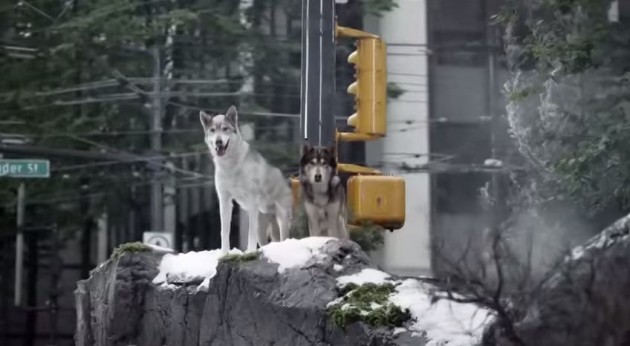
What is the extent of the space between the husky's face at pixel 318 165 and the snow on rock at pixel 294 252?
0.56 metres

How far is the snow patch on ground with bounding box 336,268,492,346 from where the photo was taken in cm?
853

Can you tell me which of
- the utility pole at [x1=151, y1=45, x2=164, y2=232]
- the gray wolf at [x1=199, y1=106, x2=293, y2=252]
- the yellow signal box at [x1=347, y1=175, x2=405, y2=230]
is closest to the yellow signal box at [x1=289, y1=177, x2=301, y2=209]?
the gray wolf at [x1=199, y1=106, x2=293, y2=252]

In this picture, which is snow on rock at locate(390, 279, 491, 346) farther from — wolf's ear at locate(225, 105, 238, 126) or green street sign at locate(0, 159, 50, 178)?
green street sign at locate(0, 159, 50, 178)

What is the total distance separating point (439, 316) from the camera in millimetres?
9000

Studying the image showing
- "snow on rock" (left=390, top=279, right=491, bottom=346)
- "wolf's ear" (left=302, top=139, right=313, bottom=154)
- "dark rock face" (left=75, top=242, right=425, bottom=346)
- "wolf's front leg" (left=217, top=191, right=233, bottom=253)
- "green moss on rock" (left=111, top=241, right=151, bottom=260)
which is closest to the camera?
"snow on rock" (left=390, top=279, right=491, bottom=346)

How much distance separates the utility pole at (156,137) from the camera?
2480 cm

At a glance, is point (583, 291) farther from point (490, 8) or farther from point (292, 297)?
point (490, 8)

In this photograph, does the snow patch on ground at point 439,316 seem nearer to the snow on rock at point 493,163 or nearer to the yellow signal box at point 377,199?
the yellow signal box at point 377,199

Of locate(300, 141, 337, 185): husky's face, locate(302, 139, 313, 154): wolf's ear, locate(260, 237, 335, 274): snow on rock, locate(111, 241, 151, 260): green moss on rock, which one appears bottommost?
locate(111, 241, 151, 260): green moss on rock

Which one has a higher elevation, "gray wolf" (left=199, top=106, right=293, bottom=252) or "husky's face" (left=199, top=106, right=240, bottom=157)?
"husky's face" (left=199, top=106, right=240, bottom=157)

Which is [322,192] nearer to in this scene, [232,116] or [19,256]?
[232,116]

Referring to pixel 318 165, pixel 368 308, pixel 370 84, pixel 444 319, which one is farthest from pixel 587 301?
pixel 370 84

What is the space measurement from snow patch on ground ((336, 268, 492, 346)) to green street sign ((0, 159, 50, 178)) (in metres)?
12.3

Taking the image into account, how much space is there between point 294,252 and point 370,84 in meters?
2.60
